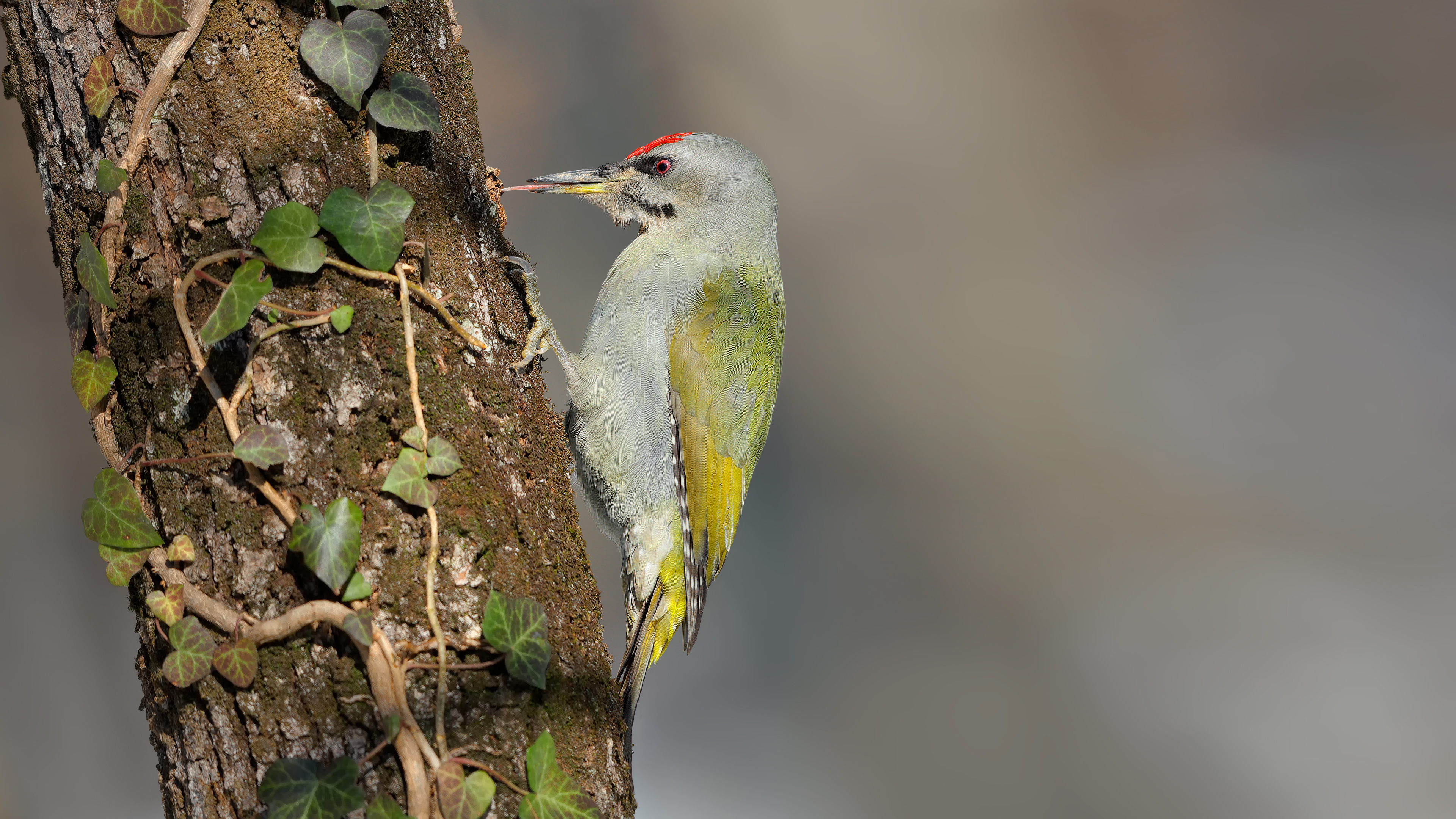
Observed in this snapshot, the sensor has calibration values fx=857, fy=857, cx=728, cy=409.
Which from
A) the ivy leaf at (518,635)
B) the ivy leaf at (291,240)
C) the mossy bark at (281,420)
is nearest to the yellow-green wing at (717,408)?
the mossy bark at (281,420)

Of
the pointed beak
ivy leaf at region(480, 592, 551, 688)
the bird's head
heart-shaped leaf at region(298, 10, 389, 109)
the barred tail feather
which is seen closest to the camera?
ivy leaf at region(480, 592, 551, 688)

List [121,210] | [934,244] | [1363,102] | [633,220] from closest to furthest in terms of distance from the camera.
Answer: [121,210], [633,220], [1363,102], [934,244]

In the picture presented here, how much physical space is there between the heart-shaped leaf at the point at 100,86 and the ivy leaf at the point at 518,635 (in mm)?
988

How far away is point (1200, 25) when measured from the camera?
4363 millimetres

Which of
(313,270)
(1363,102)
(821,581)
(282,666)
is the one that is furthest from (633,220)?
(1363,102)

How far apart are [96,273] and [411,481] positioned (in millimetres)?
596

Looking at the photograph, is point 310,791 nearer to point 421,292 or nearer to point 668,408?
point 421,292

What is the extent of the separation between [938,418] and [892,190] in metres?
1.27

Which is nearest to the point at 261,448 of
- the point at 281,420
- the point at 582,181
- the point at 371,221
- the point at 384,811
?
the point at 281,420

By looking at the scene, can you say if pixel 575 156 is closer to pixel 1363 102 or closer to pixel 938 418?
pixel 938 418

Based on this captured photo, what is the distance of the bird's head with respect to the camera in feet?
9.34

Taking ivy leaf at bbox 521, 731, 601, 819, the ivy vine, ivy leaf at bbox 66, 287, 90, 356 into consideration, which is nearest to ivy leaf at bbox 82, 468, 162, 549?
the ivy vine

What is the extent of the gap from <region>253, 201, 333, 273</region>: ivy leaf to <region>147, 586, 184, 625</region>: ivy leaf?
1.69ft

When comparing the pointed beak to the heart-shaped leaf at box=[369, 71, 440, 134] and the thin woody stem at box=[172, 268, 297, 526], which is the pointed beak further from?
the thin woody stem at box=[172, 268, 297, 526]
